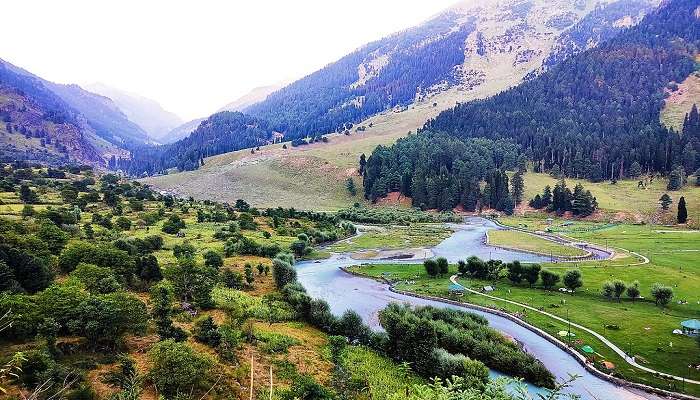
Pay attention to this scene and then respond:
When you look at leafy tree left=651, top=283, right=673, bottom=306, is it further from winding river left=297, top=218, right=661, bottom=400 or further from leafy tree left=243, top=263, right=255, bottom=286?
leafy tree left=243, top=263, right=255, bottom=286

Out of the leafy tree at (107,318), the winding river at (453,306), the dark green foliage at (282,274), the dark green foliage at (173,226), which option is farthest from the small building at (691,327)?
the dark green foliage at (173,226)

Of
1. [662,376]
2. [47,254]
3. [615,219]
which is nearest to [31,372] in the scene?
[47,254]

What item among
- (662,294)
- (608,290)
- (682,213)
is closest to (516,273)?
(608,290)

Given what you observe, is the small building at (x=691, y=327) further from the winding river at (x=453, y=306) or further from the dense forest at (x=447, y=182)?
the dense forest at (x=447, y=182)

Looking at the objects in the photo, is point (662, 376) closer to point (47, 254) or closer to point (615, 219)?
point (47, 254)

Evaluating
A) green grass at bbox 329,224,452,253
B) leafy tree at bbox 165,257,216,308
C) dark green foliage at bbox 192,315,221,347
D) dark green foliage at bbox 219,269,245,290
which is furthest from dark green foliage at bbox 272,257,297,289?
green grass at bbox 329,224,452,253
